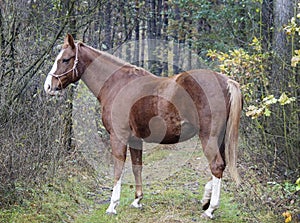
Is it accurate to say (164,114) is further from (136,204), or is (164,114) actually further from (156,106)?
(136,204)

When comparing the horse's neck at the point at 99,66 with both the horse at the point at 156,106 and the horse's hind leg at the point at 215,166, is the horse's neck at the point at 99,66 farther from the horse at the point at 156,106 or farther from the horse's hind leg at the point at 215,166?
the horse's hind leg at the point at 215,166

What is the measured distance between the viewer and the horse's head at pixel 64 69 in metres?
5.19

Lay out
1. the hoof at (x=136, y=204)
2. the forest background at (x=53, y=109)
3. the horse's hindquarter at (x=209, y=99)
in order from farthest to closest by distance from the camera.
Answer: the hoof at (x=136, y=204)
the horse's hindquarter at (x=209, y=99)
the forest background at (x=53, y=109)

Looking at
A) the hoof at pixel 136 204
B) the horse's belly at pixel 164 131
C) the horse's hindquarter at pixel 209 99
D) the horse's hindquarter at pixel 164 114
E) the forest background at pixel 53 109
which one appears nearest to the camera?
the forest background at pixel 53 109

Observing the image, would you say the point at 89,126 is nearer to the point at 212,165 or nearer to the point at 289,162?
the point at 212,165

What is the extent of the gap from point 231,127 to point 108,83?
179cm

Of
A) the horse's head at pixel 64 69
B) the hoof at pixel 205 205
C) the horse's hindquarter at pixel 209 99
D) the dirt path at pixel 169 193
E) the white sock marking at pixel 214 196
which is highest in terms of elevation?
the horse's head at pixel 64 69

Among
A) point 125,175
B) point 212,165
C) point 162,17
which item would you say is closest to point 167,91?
point 212,165

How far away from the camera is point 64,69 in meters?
5.30

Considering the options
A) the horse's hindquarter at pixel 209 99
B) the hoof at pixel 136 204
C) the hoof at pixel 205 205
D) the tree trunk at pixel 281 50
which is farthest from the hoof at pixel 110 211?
the tree trunk at pixel 281 50

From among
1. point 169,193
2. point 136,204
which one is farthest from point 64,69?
point 169,193

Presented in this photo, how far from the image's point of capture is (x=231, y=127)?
15.4 feet

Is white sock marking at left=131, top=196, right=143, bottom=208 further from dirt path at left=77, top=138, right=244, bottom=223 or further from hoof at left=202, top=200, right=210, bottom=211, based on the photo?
hoof at left=202, top=200, right=210, bottom=211

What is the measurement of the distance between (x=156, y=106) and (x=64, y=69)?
1.30 metres
